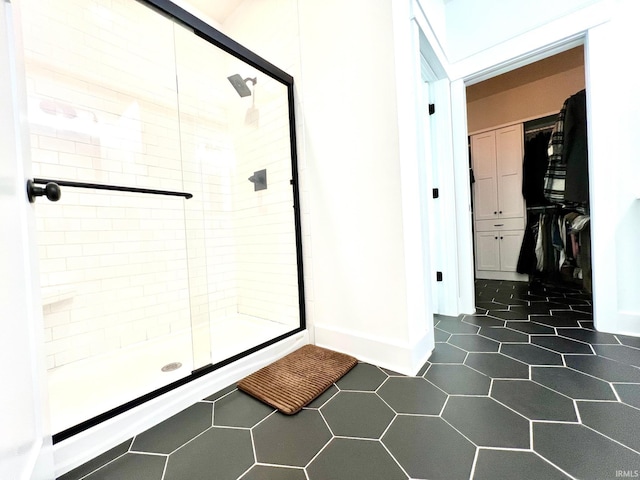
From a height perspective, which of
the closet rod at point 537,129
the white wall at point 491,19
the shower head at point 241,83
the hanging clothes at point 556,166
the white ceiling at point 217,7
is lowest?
the hanging clothes at point 556,166

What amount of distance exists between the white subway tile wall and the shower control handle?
3.01 ft

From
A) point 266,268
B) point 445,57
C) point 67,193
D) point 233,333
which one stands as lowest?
point 233,333

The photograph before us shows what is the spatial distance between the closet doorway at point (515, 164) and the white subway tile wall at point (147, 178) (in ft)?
9.46

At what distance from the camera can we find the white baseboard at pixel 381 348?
1.40 metres

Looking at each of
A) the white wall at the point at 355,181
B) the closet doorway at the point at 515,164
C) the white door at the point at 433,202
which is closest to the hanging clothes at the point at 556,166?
the closet doorway at the point at 515,164

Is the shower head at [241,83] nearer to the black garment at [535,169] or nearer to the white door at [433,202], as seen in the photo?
the white door at [433,202]

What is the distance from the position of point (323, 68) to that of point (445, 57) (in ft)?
3.79

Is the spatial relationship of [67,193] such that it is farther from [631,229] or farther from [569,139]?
[569,139]

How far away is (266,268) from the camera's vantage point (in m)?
2.21

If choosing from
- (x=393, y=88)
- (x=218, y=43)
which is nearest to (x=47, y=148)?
(x=218, y=43)

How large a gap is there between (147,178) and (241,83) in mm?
1035

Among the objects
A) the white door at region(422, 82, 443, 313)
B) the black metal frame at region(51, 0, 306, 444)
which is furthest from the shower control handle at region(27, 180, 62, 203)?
the white door at region(422, 82, 443, 313)

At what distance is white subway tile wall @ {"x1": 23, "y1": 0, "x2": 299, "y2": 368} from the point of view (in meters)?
1.60

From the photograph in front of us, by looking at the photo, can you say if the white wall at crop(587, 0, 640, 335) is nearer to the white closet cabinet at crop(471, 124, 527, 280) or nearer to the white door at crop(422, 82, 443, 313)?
the white door at crop(422, 82, 443, 313)
